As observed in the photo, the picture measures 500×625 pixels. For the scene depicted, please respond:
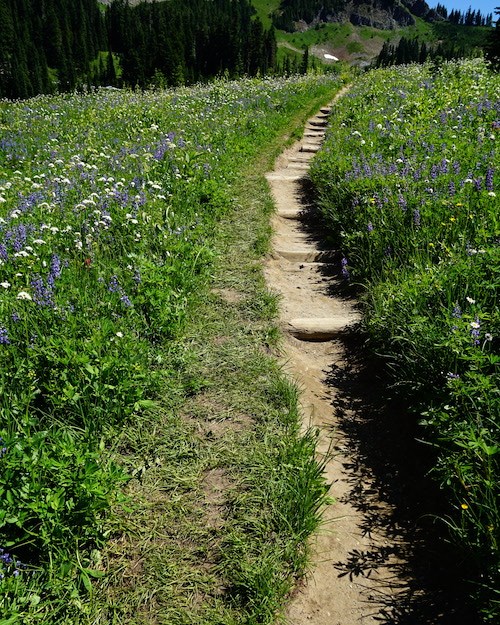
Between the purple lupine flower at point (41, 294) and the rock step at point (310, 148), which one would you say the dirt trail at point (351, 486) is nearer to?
the purple lupine flower at point (41, 294)

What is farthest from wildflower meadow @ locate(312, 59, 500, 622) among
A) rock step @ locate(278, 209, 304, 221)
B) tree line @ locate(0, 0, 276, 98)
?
tree line @ locate(0, 0, 276, 98)

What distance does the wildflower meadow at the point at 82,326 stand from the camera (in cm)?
275

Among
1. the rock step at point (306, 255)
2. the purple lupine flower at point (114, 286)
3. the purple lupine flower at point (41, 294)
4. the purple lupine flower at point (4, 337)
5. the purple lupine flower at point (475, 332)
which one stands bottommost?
the rock step at point (306, 255)

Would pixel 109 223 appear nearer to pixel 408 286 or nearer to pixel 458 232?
pixel 408 286

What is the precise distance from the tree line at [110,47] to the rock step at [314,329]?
68.2m

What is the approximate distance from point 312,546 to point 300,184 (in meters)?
9.32

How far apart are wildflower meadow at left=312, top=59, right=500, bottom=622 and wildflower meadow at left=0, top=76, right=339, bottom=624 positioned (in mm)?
2245

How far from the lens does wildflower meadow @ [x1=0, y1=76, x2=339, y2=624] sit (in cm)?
275

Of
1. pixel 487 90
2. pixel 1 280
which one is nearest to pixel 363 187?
pixel 1 280

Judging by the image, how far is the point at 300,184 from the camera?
36.4 ft

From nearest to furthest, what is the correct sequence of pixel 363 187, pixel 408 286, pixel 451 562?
pixel 451 562, pixel 408 286, pixel 363 187

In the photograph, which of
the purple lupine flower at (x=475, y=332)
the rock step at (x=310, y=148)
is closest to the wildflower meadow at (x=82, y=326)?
the purple lupine flower at (x=475, y=332)

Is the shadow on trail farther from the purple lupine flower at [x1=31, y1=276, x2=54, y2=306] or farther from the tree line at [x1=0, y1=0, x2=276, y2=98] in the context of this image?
the tree line at [x1=0, y1=0, x2=276, y2=98]

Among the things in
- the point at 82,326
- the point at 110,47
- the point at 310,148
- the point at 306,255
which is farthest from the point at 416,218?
the point at 110,47
